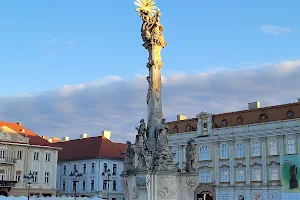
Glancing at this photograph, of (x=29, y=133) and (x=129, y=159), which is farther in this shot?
(x=29, y=133)

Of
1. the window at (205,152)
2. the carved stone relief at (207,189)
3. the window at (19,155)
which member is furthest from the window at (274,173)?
the window at (19,155)

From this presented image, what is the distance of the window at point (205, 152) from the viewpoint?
5069 centimetres

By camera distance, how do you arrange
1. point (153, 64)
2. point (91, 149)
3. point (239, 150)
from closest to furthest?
1. point (153, 64)
2. point (239, 150)
3. point (91, 149)

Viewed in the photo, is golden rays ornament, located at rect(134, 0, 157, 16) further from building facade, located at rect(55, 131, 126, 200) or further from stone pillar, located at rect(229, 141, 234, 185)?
building facade, located at rect(55, 131, 126, 200)

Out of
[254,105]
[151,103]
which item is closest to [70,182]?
[254,105]

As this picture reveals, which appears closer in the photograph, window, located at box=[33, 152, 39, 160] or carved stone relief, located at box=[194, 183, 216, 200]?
carved stone relief, located at box=[194, 183, 216, 200]

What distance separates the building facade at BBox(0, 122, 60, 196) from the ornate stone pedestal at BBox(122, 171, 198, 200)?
35859 mm

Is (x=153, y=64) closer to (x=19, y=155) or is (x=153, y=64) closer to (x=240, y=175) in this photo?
(x=240, y=175)

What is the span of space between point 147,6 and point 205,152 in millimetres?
34031

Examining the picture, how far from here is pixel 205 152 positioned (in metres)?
51.0

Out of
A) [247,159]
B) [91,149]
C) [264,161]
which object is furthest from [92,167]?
[264,161]

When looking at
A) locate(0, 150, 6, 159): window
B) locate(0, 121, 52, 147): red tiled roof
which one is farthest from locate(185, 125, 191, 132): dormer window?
locate(0, 150, 6, 159): window

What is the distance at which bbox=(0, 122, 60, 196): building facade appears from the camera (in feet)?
168

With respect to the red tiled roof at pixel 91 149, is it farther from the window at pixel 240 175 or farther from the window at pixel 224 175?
the window at pixel 240 175
